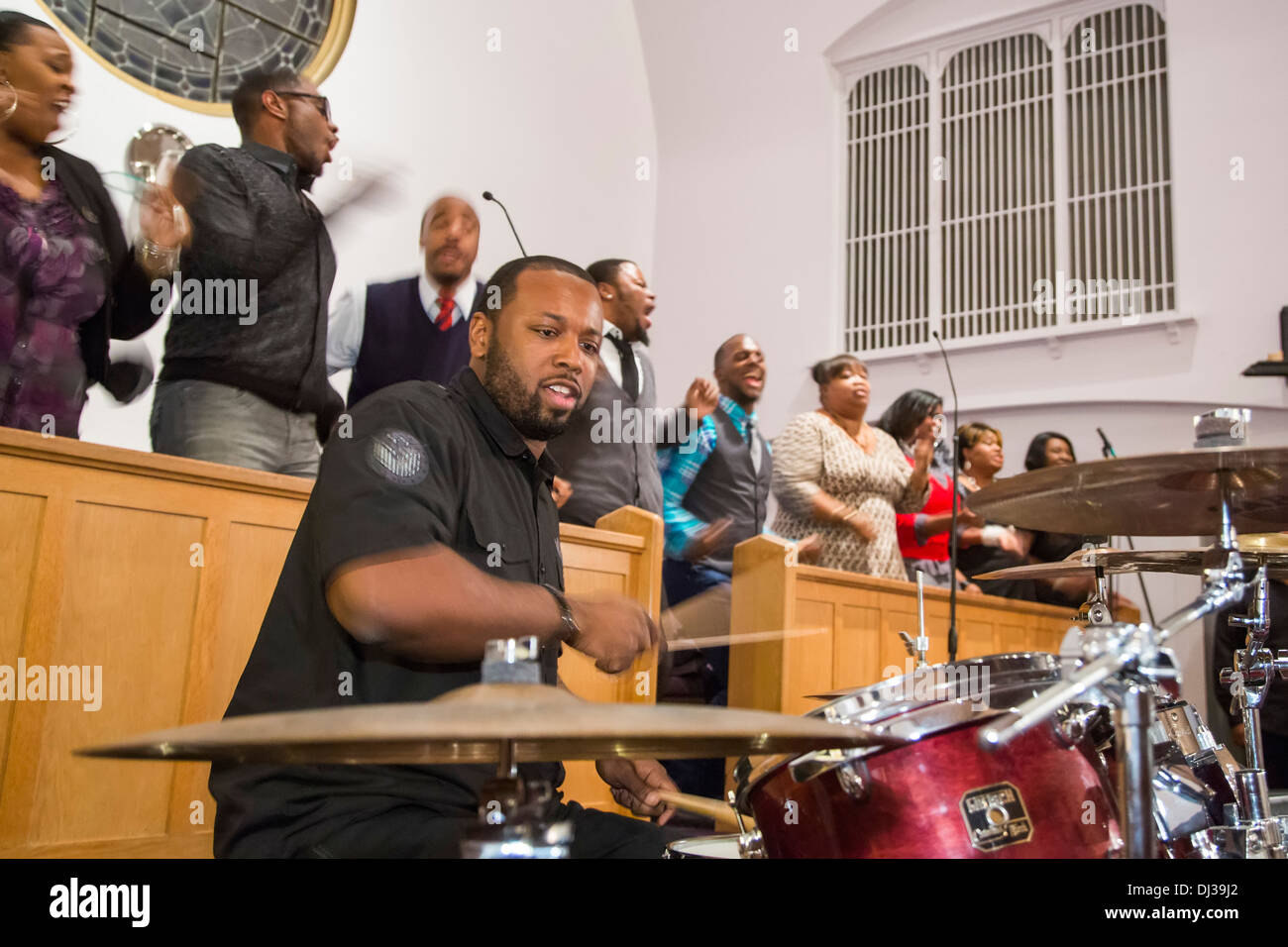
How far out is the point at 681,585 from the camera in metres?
3.76

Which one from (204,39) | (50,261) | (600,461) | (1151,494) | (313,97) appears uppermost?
(204,39)

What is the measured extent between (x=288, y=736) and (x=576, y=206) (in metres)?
6.37

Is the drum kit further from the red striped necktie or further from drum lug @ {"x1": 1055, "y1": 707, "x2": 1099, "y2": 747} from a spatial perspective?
the red striped necktie

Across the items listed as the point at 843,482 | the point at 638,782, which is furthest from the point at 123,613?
the point at 843,482

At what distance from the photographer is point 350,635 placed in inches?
58.6

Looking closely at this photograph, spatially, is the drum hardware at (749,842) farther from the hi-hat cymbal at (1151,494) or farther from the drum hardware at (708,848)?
the hi-hat cymbal at (1151,494)

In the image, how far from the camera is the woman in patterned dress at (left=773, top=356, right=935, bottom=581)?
4.10 metres

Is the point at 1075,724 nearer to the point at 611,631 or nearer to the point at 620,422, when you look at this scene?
the point at 611,631

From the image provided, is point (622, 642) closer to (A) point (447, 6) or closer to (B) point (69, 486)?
(B) point (69, 486)

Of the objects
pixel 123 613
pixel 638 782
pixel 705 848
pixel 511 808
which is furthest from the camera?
pixel 123 613

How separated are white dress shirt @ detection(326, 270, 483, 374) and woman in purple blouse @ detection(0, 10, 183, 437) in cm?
70

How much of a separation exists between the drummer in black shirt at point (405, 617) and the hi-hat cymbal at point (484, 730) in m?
0.28

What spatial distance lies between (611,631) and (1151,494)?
94 centimetres

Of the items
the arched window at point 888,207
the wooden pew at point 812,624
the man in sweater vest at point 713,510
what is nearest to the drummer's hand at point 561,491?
the man in sweater vest at point 713,510
